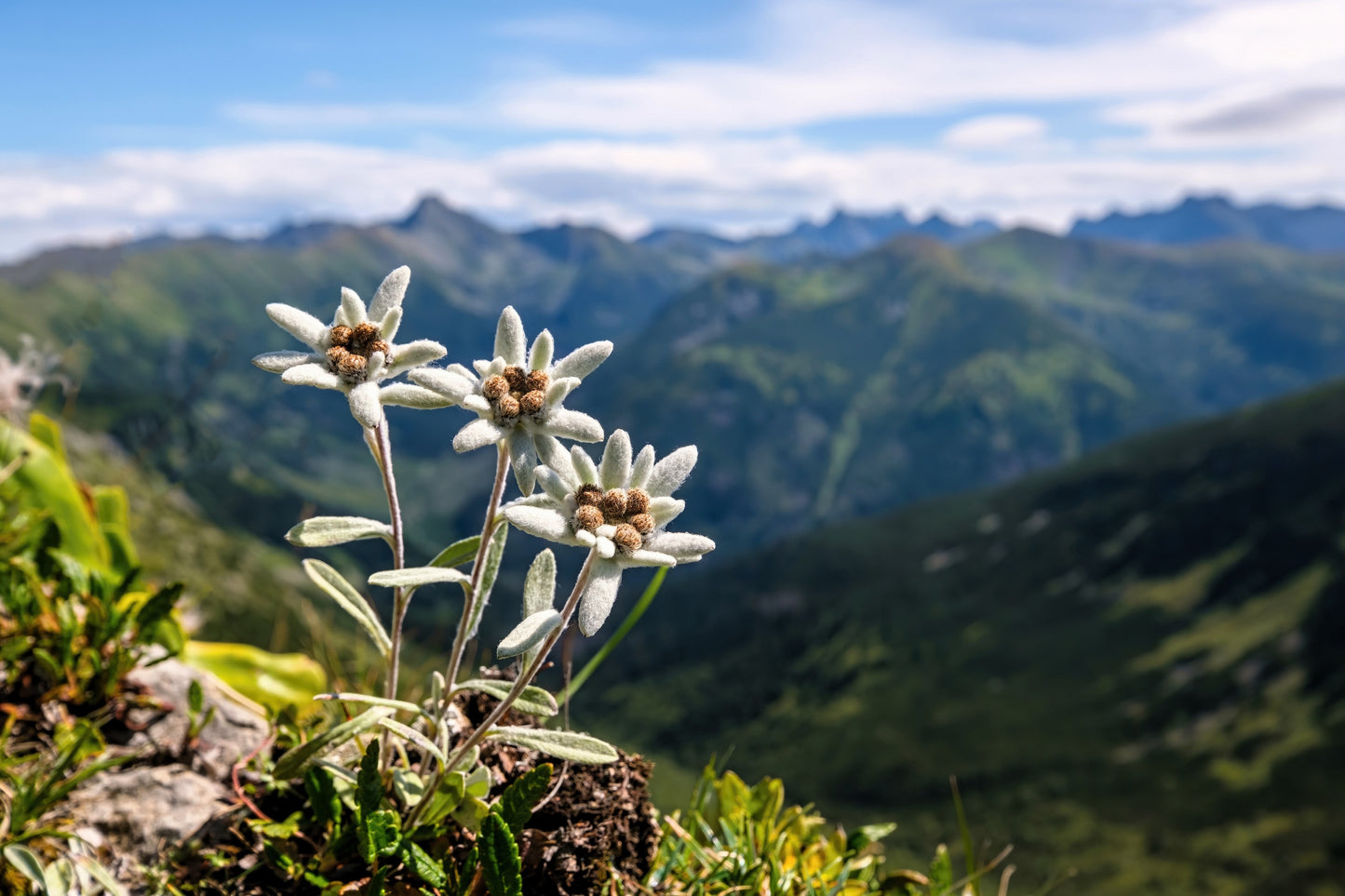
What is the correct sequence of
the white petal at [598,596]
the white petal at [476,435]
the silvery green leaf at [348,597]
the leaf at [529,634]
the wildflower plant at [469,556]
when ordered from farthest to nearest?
the silvery green leaf at [348,597]
the wildflower plant at [469,556]
the white petal at [476,435]
the leaf at [529,634]
the white petal at [598,596]

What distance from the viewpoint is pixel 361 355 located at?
13.1 ft

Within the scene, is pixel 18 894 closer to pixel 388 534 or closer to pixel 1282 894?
pixel 388 534

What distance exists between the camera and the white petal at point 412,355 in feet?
13.1

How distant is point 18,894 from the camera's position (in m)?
4.74

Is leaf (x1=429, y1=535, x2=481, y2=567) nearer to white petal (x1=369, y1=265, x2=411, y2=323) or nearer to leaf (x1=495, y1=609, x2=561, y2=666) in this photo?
leaf (x1=495, y1=609, x2=561, y2=666)

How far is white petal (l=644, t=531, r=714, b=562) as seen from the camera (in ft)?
11.9

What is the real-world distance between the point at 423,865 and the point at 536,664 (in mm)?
1001

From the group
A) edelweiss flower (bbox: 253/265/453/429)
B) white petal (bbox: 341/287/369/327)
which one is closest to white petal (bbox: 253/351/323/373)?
edelweiss flower (bbox: 253/265/453/429)

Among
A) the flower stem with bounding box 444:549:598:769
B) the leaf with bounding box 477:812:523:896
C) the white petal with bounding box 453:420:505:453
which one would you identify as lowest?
the leaf with bounding box 477:812:523:896

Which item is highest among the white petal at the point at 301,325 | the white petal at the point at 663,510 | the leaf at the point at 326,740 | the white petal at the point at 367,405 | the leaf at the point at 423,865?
the white petal at the point at 301,325

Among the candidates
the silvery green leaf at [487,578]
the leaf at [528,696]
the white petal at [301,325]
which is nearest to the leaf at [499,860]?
the leaf at [528,696]

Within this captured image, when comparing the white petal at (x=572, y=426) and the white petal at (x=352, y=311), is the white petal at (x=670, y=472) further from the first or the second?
the white petal at (x=352, y=311)

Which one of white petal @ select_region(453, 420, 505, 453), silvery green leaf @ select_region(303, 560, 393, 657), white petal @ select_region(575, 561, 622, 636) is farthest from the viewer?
silvery green leaf @ select_region(303, 560, 393, 657)

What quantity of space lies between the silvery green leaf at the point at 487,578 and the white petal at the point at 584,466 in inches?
22.1
